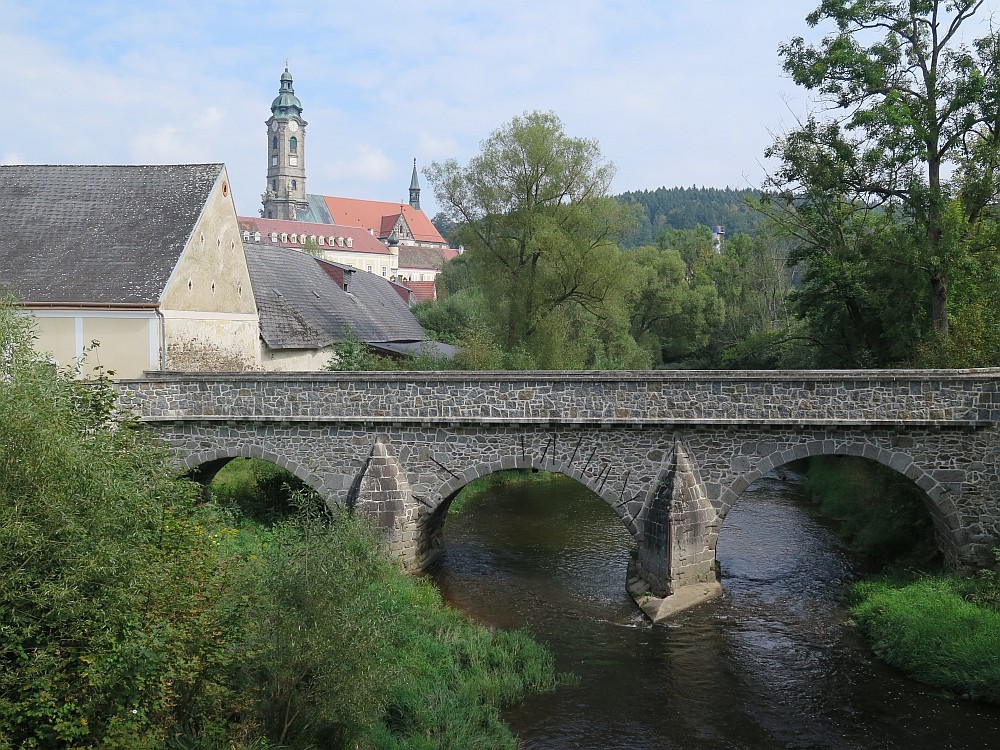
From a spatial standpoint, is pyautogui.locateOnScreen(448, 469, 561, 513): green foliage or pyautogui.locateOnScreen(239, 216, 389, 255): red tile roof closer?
pyautogui.locateOnScreen(448, 469, 561, 513): green foliage

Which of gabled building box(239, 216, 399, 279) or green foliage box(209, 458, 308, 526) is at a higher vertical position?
gabled building box(239, 216, 399, 279)

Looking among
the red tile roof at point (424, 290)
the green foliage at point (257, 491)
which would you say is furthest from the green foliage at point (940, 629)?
the red tile roof at point (424, 290)

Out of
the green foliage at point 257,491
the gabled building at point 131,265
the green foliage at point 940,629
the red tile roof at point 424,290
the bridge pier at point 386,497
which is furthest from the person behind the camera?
the red tile roof at point 424,290

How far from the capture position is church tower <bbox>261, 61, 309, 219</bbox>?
105 m

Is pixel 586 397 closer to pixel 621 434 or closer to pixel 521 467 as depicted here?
pixel 621 434

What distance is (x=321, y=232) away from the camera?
102688 millimetres

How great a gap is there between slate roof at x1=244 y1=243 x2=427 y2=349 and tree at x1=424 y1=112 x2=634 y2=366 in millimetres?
5732

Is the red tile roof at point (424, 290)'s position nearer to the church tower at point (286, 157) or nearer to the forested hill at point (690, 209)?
the church tower at point (286, 157)

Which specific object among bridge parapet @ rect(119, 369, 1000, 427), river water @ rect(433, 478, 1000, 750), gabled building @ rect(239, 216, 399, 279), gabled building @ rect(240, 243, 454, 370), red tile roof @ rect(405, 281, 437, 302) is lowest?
river water @ rect(433, 478, 1000, 750)

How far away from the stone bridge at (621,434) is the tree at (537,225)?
1328cm

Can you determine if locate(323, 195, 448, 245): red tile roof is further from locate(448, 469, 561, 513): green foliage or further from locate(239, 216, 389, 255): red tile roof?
locate(448, 469, 561, 513): green foliage

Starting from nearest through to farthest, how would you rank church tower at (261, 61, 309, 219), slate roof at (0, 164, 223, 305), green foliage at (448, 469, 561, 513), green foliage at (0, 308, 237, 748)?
green foliage at (0, 308, 237, 748)
slate roof at (0, 164, 223, 305)
green foliage at (448, 469, 561, 513)
church tower at (261, 61, 309, 219)

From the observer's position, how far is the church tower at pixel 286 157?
10500cm

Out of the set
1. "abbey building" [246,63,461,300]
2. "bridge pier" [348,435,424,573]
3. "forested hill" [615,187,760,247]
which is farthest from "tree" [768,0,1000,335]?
"forested hill" [615,187,760,247]
